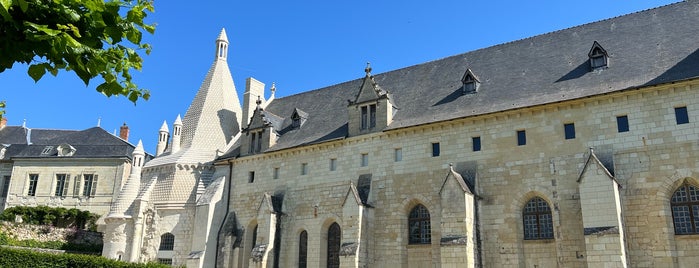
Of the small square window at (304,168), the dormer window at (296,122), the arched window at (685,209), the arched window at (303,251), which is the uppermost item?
the dormer window at (296,122)

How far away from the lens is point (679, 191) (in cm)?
1881

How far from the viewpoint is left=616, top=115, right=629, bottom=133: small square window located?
20.1 metres

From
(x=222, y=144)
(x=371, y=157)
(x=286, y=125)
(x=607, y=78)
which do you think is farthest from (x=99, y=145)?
(x=607, y=78)

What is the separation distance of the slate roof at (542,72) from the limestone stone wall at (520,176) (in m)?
0.67

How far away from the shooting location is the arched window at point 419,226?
23.4 m

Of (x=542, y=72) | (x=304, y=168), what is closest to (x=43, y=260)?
(x=304, y=168)

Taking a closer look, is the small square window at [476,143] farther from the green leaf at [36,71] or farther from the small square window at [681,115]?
the green leaf at [36,71]

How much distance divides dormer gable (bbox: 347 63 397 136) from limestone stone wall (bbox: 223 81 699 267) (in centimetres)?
63

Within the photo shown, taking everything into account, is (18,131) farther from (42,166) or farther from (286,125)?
(286,125)

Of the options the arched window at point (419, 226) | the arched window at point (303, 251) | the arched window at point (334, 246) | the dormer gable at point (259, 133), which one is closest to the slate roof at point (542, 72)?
the dormer gable at point (259, 133)

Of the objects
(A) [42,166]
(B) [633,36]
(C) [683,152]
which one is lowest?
(C) [683,152]

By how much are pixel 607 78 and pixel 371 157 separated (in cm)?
1074

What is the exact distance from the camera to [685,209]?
1852cm

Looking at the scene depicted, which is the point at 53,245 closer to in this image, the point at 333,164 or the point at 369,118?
the point at 333,164
